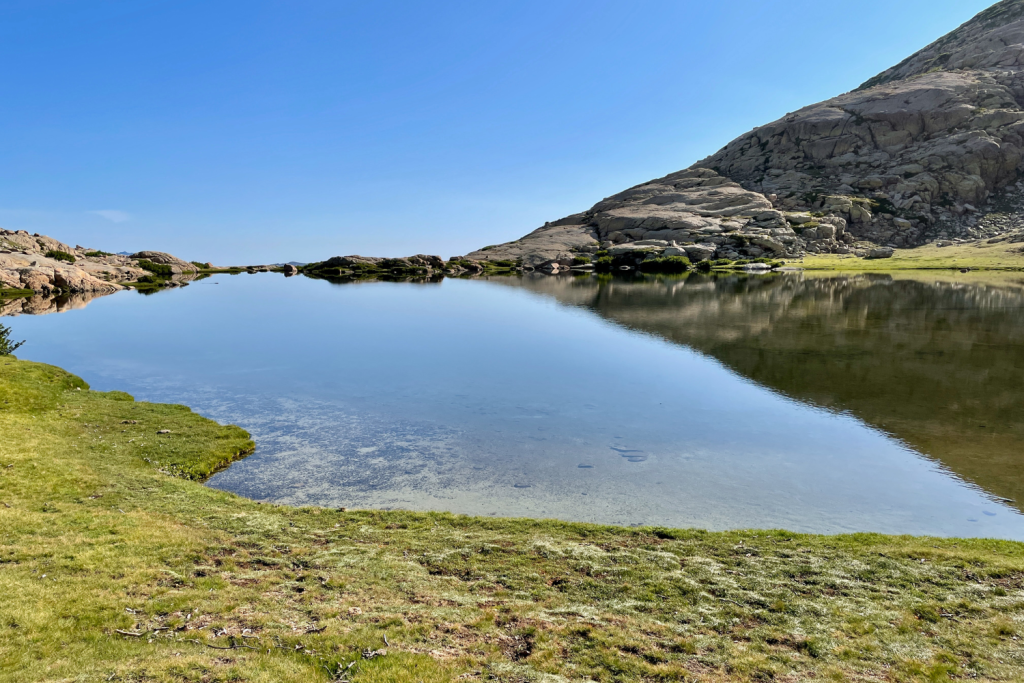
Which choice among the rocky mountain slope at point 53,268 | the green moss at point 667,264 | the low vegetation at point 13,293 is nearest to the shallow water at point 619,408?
the low vegetation at point 13,293

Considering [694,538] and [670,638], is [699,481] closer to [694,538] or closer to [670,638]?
[694,538]

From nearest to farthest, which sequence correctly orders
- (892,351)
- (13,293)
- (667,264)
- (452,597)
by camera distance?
(452,597) < (892,351) < (13,293) < (667,264)

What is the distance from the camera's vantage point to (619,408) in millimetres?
32750

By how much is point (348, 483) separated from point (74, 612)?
11.7 meters

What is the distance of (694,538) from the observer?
1633 cm

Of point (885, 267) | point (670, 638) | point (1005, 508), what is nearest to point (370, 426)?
point (670, 638)

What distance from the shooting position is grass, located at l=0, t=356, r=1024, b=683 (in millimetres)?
9703

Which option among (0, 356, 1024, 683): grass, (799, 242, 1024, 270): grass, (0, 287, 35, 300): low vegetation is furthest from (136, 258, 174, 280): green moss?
(799, 242, 1024, 270): grass

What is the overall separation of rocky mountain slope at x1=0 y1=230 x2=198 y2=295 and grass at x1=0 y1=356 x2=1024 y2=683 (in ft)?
414

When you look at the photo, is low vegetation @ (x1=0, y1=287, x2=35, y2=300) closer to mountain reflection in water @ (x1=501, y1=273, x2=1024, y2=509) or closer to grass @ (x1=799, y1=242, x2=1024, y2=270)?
mountain reflection in water @ (x1=501, y1=273, x2=1024, y2=509)

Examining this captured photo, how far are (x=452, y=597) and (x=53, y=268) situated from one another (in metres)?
149

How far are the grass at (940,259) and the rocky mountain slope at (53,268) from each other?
650 feet

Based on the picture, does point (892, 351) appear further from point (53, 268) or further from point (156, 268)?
point (156, 268)

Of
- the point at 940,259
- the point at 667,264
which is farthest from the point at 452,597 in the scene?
the point at 940,259
